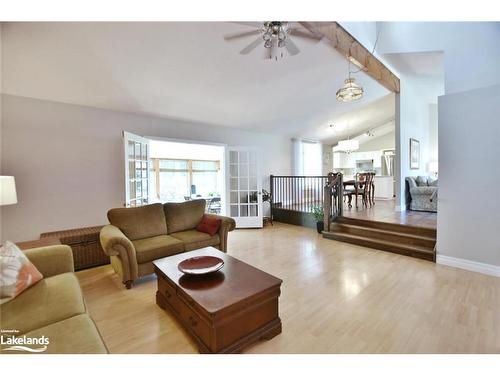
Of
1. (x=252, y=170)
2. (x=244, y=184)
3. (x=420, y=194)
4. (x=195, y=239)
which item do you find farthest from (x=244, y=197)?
(x=420, y=194)

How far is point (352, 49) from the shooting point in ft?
12.1

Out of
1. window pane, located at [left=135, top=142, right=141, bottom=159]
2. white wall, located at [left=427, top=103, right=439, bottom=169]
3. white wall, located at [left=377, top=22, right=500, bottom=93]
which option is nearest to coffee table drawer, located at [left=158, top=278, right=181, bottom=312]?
window pane, located at [left=135, top=142, right=141, bottom=159]

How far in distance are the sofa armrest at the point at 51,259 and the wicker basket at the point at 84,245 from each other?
121cm

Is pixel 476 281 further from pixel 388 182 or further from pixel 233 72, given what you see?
pixel 388 182

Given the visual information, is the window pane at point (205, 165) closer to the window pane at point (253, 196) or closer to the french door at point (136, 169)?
the window pane at point (253, 196)

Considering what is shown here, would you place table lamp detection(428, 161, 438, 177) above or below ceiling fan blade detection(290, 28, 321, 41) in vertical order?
below

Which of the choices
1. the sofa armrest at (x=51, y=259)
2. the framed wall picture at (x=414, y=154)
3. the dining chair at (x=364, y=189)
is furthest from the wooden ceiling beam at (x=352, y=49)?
the sofa armrest at (x=51, y=259)

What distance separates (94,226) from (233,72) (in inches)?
133

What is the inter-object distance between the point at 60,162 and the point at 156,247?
2118 millimetres

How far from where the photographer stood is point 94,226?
12.2ft

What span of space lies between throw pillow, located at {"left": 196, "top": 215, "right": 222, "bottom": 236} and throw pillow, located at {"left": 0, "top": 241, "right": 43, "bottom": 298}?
1.98 m

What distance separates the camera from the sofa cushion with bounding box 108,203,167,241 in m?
3.05

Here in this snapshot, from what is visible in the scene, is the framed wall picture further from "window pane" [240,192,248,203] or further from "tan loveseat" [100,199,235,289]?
"tan loveseat" [100,199,235,289]
